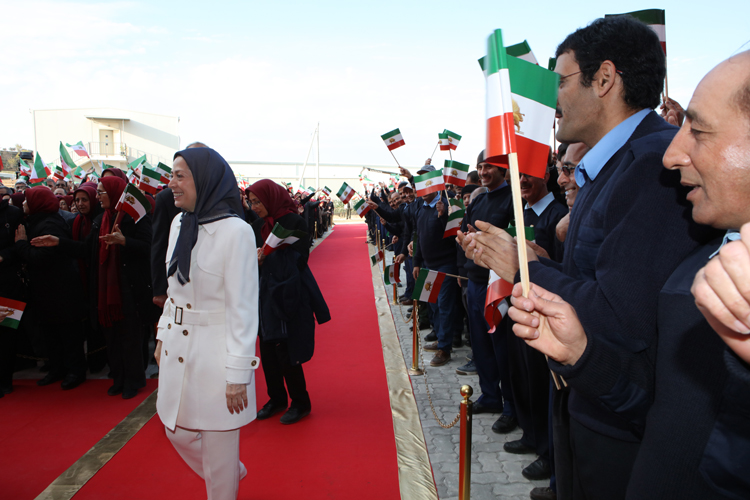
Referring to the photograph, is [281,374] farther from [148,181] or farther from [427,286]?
[148,181]

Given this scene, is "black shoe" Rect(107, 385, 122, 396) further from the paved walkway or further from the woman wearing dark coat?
the paved walkway

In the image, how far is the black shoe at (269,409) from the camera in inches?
182

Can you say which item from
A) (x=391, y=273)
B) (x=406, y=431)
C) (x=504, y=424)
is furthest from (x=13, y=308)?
(x=391, y=273)

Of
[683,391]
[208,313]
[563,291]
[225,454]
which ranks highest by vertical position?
[563,291]

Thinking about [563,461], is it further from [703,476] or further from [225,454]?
[225,454]

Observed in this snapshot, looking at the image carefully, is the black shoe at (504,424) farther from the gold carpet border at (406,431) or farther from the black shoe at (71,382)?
the black shoe at (71,382)

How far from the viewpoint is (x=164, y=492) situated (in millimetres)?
3398

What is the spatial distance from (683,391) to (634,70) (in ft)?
3.77

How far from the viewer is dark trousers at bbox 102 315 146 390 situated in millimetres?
5086

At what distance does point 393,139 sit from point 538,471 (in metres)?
6.18

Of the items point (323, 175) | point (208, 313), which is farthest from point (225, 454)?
point (323, 175)

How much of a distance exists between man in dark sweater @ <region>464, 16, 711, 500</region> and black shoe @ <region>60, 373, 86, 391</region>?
5239mm

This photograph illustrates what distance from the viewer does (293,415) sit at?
14.9 ft

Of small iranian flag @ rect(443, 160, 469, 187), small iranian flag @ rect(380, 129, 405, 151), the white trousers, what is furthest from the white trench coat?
small iranian flag @ rect(380, 129, 405, 151)
